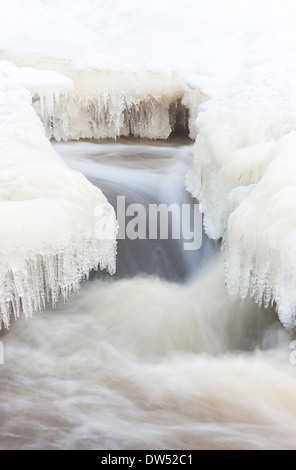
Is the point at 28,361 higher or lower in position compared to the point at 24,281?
lower

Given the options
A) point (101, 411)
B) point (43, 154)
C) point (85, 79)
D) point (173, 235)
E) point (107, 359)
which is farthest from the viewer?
point (85, 79)

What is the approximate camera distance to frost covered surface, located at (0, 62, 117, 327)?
2.67 m

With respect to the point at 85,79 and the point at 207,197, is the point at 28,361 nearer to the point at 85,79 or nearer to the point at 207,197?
the point at 207,197

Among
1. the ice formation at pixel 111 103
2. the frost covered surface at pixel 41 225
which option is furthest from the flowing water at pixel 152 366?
the ice formation at pixel 111 103

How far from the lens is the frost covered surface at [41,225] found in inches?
105

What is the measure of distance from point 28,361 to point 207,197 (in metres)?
2.06

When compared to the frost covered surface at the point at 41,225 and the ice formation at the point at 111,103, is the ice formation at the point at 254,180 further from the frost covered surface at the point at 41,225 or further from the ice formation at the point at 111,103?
the ice formation at the point at 111,103

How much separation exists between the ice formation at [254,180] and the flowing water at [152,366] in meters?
0.31

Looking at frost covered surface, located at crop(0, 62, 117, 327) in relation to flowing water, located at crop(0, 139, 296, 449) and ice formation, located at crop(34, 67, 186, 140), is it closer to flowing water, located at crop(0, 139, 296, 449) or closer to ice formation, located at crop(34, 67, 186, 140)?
flowing water, located at crop(0, 139, 296, 449)

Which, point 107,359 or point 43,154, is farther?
point 43,154

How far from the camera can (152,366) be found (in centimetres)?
285

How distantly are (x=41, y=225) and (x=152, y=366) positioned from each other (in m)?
1.01

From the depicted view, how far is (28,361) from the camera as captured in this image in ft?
9.26
